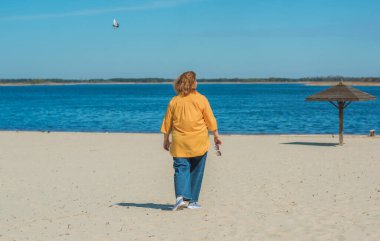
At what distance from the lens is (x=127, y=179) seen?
34.7 ft

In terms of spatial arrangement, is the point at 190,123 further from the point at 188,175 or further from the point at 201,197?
the point at 201,197

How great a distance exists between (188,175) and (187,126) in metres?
0.63

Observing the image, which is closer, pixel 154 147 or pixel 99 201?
pixel 99 201

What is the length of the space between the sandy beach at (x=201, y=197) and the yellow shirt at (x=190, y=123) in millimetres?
823

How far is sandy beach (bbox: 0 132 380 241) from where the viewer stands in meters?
6.31

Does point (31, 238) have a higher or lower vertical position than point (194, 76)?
lower

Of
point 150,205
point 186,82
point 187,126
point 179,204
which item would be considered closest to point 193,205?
point 179,204

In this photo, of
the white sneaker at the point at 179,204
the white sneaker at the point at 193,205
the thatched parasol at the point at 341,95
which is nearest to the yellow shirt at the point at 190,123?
the white sneaker at the point at 179,204

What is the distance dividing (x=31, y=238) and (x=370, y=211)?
13.3ft

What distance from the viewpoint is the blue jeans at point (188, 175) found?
711 centimetres

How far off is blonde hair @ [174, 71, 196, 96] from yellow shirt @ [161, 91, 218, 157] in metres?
0.07

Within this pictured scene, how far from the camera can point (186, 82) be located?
7004mm

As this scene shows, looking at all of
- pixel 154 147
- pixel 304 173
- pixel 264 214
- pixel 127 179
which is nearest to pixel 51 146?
pixel 154 147

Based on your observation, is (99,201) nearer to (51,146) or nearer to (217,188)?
(217,188)
